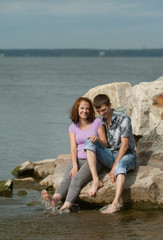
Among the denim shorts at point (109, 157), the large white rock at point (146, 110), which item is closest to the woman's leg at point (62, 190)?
the denim shorts at point (109, 157)

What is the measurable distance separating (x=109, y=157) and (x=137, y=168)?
53 cm

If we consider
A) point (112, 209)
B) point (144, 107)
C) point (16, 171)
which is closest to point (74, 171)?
point (112, 209)

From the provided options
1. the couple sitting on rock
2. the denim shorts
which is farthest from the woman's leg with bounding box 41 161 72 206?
the denim shorts

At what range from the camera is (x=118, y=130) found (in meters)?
7.06

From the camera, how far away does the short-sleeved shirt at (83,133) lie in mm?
7094

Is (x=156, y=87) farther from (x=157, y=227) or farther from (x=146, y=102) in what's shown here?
(x=157, y=227)

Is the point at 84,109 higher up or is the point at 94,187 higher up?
the point at 84,109

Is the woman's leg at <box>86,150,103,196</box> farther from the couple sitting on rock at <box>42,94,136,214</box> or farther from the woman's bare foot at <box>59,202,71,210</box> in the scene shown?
the woman's bare foot at <box>59,202,71,210</box>

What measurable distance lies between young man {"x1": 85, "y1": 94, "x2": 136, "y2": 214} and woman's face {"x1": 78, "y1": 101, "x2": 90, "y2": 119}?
14cm

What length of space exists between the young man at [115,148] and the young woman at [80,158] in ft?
0.32

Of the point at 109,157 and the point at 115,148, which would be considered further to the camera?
the point at 115,148

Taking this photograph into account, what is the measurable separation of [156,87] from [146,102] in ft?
1.54

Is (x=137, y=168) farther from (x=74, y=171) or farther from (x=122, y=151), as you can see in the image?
(x=74, y=171)

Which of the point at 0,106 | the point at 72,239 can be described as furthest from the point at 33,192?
the point at 0,106
